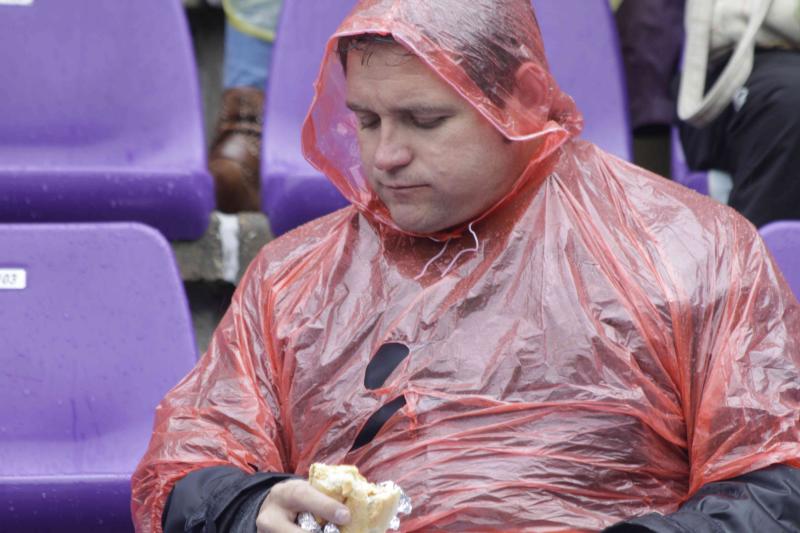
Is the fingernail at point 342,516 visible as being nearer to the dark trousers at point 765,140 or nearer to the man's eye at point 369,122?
the man's eye at point 369,122

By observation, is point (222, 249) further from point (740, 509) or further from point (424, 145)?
point (740, 509)

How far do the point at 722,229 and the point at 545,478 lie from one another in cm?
42

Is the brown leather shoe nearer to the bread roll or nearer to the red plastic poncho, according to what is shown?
the red plastic poncho

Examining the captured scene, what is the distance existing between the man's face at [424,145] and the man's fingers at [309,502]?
0.44 metres

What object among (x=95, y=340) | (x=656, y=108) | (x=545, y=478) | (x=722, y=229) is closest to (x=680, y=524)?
(x=545, y=478)

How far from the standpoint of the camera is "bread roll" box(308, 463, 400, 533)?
5.40 feet

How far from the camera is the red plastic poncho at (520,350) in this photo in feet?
5.87

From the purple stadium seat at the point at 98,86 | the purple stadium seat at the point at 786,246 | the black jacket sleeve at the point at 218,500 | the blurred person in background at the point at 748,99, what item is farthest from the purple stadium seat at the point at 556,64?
the black jacket sleeve at the point at 218,500

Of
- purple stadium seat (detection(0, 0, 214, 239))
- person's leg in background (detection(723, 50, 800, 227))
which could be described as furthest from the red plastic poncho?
purple stadium seat (detection(0, 0, 214, 239))

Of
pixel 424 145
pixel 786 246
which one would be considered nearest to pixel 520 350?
pixel 424 145

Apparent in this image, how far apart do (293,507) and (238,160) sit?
1.64 metres

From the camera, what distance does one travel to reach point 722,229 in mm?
1906

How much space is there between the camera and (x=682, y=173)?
315cm

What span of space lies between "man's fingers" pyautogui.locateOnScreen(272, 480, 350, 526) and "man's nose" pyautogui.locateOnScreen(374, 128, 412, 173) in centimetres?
47
